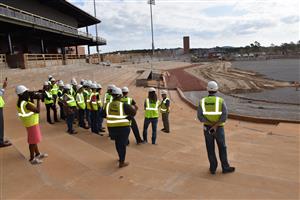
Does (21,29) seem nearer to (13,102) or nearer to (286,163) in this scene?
(13,102)

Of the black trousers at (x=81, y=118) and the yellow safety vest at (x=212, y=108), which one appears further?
the black trousers at (x=81, y=118)

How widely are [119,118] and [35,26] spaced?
29.0 m

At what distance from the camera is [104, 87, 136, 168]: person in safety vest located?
235 inches

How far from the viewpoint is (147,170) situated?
5805 millimetres

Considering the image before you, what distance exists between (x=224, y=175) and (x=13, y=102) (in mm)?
14523

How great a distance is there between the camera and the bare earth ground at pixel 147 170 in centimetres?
477

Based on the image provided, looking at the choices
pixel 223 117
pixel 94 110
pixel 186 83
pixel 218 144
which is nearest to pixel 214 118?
pixel 223 117

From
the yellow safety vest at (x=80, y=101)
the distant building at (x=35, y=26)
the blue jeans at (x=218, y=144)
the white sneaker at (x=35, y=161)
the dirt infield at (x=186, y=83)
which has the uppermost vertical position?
the distant building at (x=35, y=26)

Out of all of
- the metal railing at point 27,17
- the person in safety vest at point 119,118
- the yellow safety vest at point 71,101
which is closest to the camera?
the person in safety vest at point 119,118

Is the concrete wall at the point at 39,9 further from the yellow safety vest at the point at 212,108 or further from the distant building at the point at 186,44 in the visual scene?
the distant building at the point at 186,44

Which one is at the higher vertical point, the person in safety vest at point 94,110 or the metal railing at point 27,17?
the metal railing at point 27,17

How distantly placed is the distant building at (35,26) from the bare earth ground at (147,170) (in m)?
20.6

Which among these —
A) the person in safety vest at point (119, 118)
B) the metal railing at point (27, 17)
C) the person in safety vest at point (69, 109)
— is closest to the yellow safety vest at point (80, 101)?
the person in safety vest at point (69, 109)

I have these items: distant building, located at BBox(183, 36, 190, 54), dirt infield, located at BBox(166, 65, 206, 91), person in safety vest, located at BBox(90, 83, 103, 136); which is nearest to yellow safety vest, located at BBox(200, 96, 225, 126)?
person in safety vest, located at BBox(90, 83, 103, 136)
